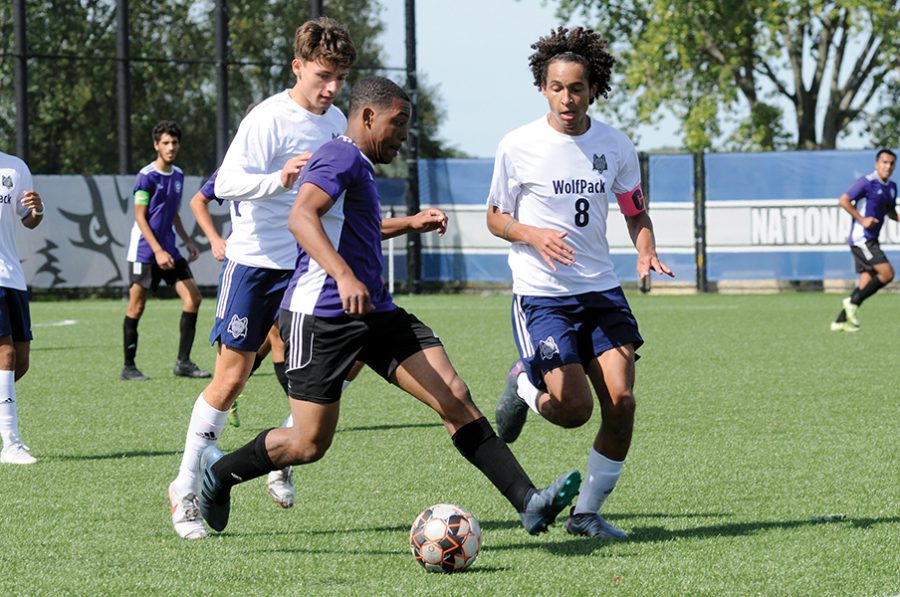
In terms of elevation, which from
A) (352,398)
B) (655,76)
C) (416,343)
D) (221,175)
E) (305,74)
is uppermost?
(655,76)

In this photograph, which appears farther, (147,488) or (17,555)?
(147,488)

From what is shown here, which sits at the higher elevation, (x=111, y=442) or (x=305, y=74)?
(x=305, y=74)

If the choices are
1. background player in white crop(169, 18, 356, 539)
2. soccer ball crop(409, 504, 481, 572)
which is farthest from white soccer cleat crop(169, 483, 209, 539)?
soccer ball crop(409, 504, 481, 572)

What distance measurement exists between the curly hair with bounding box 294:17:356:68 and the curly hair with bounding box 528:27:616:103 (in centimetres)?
86

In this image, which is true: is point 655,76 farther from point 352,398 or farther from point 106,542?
point 106,542

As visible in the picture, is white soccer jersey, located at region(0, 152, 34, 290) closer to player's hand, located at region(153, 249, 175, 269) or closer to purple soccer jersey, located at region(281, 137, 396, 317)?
Answer: purple soccer jersey, located at region(281, 137, 396, 317)

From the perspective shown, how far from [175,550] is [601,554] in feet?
5.68

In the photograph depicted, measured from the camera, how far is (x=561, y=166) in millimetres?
6488

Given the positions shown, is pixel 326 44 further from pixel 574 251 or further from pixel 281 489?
pixel 281 489

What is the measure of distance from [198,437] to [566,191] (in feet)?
6.43

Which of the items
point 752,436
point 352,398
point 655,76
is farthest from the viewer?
point 655,76

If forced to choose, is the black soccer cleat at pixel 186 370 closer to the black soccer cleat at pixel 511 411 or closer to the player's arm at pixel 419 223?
the black soccer cleat at pixel 511 411

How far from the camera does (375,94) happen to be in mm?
5648

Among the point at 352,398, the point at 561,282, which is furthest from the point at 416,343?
the point at 352,398
